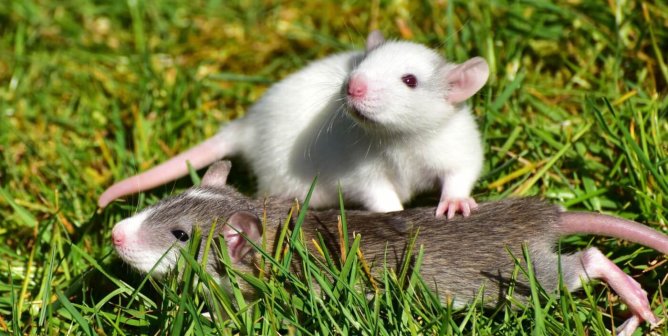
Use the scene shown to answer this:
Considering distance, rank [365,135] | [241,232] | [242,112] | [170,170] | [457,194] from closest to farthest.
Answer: [241,232] < [457,194] < [365,135] < [170,170] < [242,112]

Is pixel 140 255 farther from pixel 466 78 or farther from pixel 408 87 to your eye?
pixel 466 78

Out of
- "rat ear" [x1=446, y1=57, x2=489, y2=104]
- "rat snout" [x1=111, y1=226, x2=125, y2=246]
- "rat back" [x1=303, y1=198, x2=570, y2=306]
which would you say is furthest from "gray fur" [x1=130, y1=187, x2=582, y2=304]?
"rat ear" [x1=446, y1=57, x2=489, y2=104]

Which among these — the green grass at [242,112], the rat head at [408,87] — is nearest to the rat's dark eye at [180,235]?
the green grass at [242,112]

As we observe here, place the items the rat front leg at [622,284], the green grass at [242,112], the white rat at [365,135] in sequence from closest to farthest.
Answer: the green grass at [242,112] → the rat front leg at [622,284] → the white rat at [365,135]

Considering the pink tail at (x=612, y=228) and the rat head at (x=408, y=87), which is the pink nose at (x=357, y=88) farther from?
the pink tail at (x=612, y=228)

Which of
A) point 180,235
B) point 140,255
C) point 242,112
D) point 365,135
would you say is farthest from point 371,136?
point 242,112

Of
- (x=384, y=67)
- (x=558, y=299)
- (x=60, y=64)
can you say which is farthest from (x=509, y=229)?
(x=60, y=64)

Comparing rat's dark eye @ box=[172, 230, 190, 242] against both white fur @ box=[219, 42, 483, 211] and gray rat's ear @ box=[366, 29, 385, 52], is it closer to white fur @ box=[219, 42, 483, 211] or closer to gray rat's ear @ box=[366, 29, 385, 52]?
white fur @ box=[219, 42, 483, 211]
